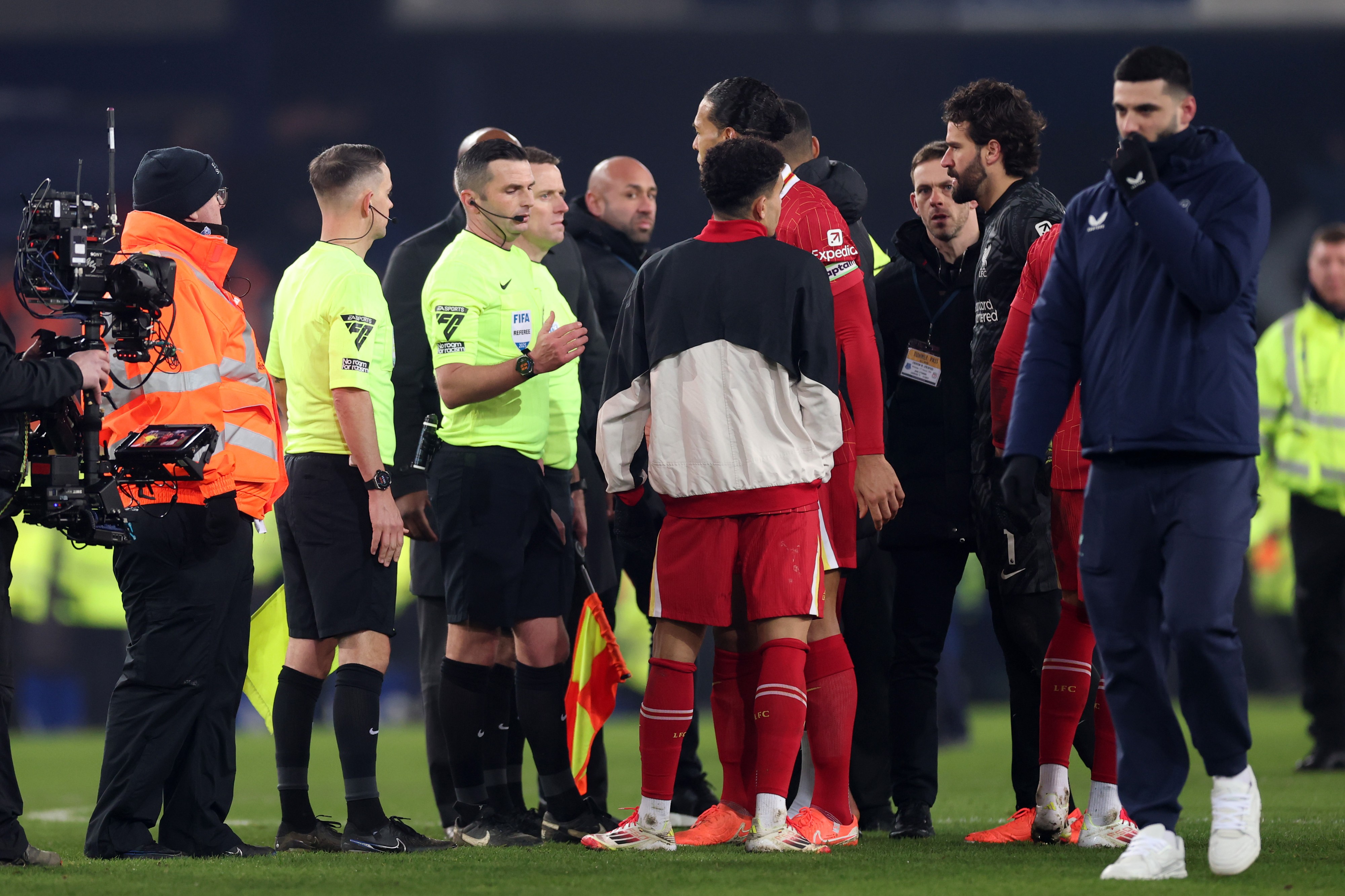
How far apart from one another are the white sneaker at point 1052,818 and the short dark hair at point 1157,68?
1.97m

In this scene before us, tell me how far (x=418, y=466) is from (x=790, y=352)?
Answer: 1354 millimetres

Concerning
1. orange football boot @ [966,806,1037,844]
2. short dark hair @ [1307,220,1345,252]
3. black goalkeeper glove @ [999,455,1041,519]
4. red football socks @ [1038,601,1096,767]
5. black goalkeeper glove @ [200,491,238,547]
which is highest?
short dark hair @ [1307,220,1345,252]

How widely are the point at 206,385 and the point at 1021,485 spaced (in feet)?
7.45

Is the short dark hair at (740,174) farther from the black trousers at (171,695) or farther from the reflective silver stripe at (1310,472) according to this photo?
the reflective silver stripe at (1310,472)

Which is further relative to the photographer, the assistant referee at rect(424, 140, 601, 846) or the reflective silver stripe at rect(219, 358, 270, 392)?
the assistant referee at rect(424, 140, 601, 846)

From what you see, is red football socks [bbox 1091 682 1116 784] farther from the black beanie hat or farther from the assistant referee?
the black beanie hat

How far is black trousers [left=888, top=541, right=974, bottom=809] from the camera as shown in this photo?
4.97m

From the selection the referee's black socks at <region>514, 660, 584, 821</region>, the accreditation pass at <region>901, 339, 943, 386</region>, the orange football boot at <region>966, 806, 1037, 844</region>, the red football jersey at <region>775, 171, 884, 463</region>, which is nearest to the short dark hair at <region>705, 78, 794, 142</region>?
the red football jersey at <region>775, 171, 884, 463</region>

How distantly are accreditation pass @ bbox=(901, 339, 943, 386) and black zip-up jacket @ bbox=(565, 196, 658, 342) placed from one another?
1.46 meters

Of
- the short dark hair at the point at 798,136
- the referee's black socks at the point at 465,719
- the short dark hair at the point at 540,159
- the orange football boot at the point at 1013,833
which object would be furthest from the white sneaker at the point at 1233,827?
the short dark hair at the point at 540,159

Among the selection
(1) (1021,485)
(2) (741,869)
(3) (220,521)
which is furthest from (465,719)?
(1) (1021,485)

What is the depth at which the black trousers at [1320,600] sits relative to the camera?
24.5 feet

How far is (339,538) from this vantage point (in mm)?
4590

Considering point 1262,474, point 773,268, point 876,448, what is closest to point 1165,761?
point 876,448
